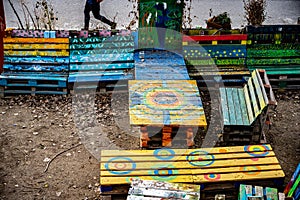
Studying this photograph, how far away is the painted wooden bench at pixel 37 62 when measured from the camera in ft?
27.0

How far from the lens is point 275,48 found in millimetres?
8719

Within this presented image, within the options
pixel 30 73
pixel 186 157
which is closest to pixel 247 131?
pixel 186 157

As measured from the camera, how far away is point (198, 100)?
6.84m

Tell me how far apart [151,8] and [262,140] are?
11.2ft

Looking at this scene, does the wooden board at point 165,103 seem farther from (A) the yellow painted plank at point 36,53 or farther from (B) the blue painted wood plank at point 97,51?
(A) the yellow painted plank at point 36,53

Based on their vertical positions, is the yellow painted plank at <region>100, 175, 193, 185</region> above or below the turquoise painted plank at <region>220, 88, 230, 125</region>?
below

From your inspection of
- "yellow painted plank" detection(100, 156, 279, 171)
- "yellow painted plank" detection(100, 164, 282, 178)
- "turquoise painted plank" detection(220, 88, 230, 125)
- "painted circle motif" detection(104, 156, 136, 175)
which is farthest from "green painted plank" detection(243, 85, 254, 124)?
"painted circle motif" detection(104, 156, 136, 175)

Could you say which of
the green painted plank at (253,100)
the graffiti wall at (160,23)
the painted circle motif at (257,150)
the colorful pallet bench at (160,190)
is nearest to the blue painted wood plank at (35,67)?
the graffiti wall at (160,23)

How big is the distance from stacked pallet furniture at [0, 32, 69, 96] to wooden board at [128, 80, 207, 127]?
1.85 metres

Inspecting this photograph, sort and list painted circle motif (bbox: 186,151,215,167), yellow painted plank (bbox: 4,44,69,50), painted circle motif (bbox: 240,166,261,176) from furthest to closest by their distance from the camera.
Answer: yellow painted plank (bbox: 4,44,69,50)
painted circle motif (bbox: 186,151,215,167)
painted circle motif (bbox: 240,166,261,176)

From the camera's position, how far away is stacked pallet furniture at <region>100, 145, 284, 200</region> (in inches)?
213

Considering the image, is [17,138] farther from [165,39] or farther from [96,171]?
[165,39]

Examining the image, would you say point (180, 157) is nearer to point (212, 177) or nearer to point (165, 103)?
point (212, 177)

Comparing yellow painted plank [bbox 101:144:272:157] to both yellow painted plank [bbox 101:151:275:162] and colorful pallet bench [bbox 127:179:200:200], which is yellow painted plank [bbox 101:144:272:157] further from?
colorful pallet bench [bbox 127:179:200:200]
